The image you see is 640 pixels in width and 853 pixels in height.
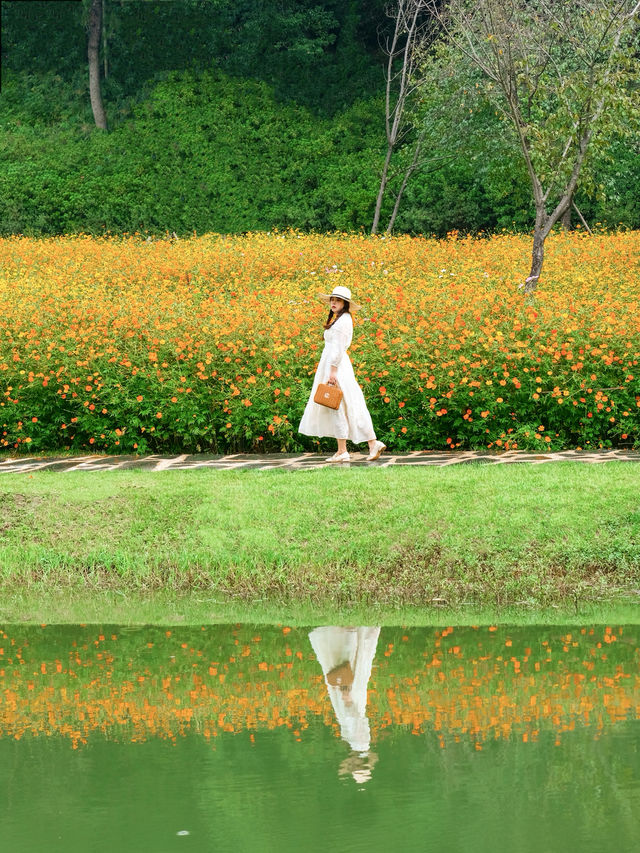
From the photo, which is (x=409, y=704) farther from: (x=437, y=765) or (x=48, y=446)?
(x=48, y=446)

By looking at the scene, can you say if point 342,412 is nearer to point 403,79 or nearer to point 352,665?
point 352,665

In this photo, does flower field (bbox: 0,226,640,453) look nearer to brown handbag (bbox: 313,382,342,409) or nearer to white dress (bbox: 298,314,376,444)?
white dress (bbox: 298,314,376,444)

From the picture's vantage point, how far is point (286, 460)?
9102mm

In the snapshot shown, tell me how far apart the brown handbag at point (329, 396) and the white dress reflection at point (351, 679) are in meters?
3.05

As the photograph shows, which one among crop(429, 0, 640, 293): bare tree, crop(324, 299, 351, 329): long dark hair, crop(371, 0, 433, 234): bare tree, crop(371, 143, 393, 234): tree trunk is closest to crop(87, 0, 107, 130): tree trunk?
crop(371, 0, 433, 234): bare tree

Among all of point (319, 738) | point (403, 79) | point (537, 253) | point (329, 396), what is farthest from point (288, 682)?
point (403, 79)

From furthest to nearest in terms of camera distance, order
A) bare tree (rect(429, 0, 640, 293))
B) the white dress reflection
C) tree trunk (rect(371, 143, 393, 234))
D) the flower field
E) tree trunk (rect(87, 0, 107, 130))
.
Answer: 1. tree trunk (rect(87, 0, 107, 130))
2. tree trunk (rect(371, 143, 393, 234))
3. bare tree (rect(429, 0, 640, 293))
4. the flower field
5. the white dress reflection

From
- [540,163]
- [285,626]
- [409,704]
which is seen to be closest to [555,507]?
[285,626]

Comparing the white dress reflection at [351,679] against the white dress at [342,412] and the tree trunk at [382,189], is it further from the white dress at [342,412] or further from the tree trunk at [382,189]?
the tree trunk at [382,189]

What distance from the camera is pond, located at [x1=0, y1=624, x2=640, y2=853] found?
3312 millimetres

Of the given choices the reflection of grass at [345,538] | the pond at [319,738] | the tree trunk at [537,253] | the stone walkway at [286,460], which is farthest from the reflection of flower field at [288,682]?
the tree trunk at [537,253]

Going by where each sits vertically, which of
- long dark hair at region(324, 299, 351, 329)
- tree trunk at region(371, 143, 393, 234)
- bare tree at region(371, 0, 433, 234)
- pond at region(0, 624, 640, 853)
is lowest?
pond at region(0, 624, 640, 853)

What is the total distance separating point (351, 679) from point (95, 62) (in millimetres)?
27773

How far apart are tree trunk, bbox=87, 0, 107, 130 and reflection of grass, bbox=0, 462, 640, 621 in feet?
79.6
